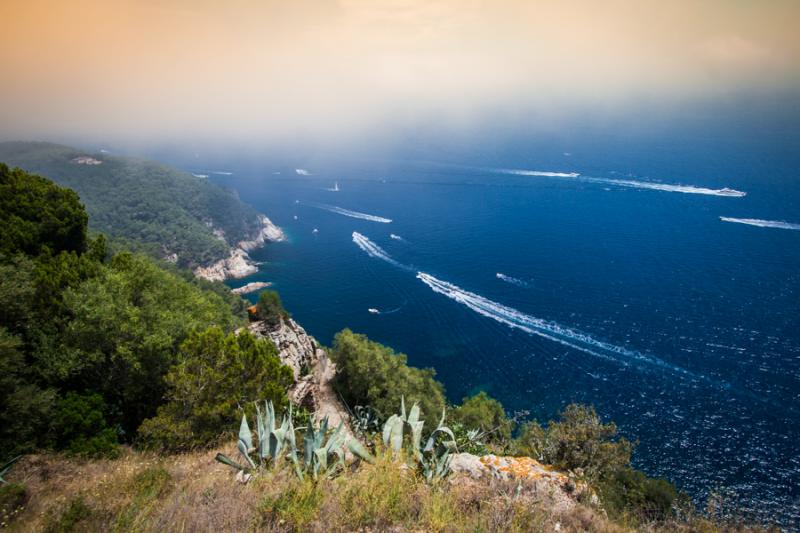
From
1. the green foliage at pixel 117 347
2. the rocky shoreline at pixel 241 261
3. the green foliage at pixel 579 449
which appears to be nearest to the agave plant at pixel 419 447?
the green foliage at pixel 579 449

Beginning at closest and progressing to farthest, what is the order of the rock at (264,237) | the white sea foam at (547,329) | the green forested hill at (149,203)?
the white sea foam at (547,329) < the green forested hill at (149,203) < the rock at (264,237)

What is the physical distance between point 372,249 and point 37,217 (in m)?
64.4

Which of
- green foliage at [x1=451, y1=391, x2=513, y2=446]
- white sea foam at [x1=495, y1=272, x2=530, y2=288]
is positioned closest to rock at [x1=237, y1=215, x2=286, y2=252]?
white sea foam at [x1=495, y1=272, x2=530, y2=288]

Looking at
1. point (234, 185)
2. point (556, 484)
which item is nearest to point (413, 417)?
point (556, 484)

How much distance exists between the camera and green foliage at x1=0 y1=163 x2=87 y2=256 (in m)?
20.6

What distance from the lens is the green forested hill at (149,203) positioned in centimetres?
9694

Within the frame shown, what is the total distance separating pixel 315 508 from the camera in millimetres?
5914

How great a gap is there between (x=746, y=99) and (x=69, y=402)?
280388 mm

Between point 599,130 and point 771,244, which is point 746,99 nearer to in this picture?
point 599,130

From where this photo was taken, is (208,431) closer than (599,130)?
Yes

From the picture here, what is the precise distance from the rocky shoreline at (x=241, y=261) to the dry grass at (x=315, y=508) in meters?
87.2

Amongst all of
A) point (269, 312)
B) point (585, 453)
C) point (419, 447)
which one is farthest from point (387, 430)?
point (269, 312)

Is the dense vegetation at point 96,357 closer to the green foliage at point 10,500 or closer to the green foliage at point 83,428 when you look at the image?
the green foliage at point 83,428

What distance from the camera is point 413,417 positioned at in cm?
781
